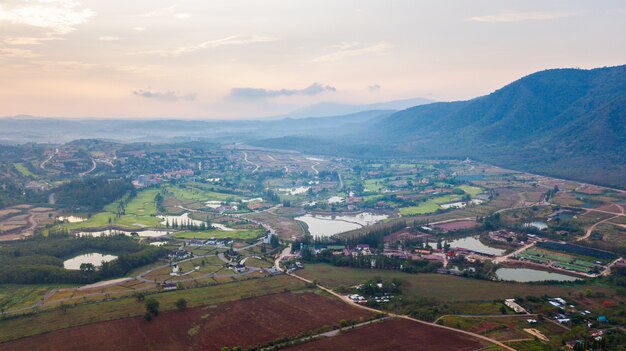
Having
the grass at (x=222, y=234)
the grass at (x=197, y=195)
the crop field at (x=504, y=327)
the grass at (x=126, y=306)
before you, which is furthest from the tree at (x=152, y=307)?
the grass at (x=197, y=195)

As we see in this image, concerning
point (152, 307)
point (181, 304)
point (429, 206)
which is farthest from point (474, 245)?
point (152, 307)

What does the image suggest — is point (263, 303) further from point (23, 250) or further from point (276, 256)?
point (23, 250)

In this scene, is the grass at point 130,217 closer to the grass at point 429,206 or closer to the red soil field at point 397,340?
the grass at point 429,206

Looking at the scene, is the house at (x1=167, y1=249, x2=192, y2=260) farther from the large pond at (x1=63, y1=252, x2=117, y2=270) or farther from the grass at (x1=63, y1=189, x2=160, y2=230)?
the grass at (x1=63, y1=189, x2=160, y2=230)

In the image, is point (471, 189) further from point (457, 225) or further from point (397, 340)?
point (397, 340)

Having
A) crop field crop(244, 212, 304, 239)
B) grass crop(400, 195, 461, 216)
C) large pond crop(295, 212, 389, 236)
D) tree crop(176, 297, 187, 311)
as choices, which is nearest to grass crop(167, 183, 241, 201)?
crop field crop(244, 212, 304, 239)

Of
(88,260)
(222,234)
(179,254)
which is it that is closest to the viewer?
(179,254)

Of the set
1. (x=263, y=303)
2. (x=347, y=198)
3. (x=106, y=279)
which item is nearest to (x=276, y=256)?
(x=263, y=303)
